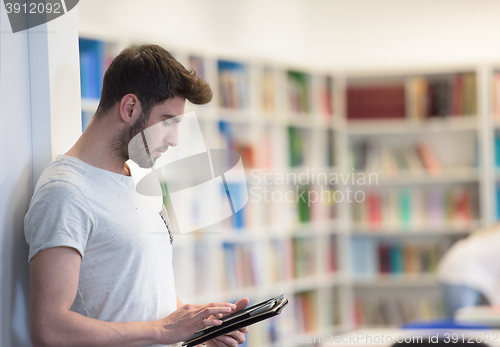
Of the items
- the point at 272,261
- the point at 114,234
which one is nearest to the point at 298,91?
the point at 272,261

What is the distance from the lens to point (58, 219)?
929 mm

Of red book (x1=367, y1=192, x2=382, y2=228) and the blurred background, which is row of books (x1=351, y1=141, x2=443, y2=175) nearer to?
the blurred background

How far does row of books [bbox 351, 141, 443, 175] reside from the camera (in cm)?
352

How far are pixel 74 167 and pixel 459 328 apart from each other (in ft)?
4.62

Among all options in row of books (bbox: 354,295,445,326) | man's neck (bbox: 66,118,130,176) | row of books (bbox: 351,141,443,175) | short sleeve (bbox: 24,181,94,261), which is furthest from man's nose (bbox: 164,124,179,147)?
row of books (bbox: 354,295,445,326)

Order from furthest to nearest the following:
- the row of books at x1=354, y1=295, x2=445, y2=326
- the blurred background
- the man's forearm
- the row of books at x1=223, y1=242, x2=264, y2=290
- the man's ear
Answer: the row of books at x1=354, y1=295, x2=445, y2=326
the blurred background
the row of books at x1=223, y1=242, x2=264, y2=290
the man's ear
the man's forearm

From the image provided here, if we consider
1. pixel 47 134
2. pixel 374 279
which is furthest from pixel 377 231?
pixel 47 134

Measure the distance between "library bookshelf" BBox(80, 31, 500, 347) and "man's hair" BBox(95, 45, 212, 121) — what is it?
6.34 ft

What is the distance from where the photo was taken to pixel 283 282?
320cm

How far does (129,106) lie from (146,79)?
2.6 inches

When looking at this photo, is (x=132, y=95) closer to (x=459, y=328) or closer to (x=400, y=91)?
(x=459, y=328)

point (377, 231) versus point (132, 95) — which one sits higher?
point (132, 95)

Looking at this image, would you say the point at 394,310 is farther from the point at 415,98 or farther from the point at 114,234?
the point at 114,234

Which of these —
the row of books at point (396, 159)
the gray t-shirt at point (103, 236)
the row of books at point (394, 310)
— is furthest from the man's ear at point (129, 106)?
the row of books at point (394, 310)
